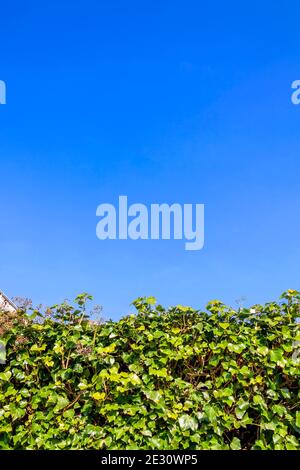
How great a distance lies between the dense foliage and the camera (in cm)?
453

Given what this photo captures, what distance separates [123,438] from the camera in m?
4.48

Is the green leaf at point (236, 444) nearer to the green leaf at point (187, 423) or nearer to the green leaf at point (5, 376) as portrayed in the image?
the green leaf at point (187, 423)

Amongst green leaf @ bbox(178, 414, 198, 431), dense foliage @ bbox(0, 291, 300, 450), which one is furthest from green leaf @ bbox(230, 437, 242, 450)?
green leaf @ bbox(178, 414, 198, 431)

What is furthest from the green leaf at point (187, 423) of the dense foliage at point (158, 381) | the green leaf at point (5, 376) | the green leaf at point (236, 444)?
the green leaf at point (5, 376)

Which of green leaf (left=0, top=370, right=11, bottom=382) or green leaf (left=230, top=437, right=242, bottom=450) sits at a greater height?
green leaf (left=0, top=370, right=11, bottom=382)

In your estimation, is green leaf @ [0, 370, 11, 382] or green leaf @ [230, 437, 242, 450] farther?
green leaf @ [0, 370, 11, 382]

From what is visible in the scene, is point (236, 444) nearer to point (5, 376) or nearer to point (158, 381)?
point (158, 381)

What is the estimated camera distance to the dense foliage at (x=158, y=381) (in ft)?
14.9

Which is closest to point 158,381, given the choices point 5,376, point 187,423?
point 187,423

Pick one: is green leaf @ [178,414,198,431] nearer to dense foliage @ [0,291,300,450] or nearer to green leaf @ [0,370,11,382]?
dense foliage @ [0,291,300,450]
